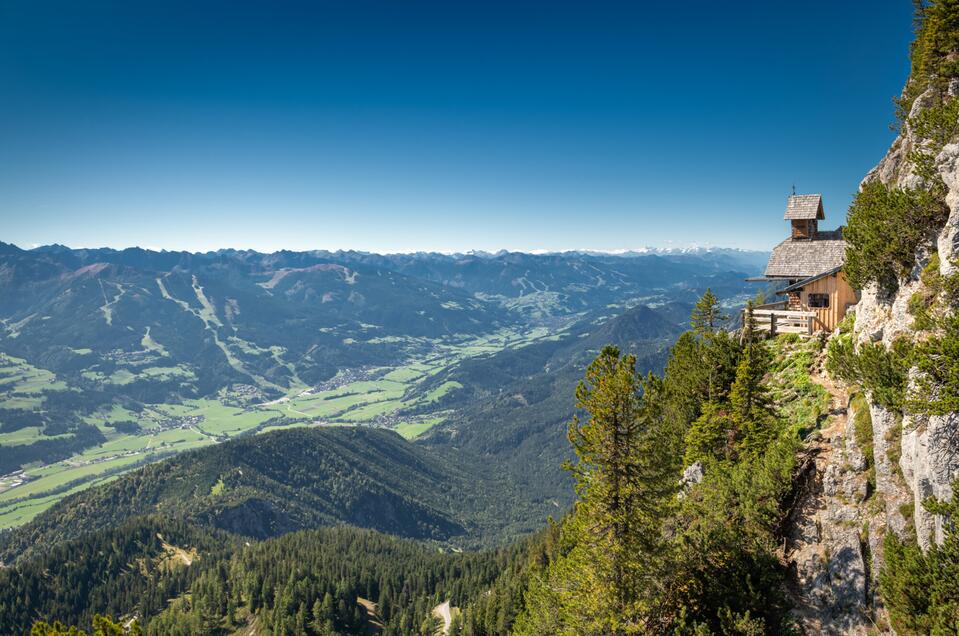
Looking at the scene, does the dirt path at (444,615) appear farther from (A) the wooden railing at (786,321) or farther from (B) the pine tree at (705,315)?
(A) the wooden railing at (786,321)

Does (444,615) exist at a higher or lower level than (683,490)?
lower

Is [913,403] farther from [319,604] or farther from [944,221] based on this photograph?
[319,604]

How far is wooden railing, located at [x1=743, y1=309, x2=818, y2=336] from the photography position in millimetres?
42500

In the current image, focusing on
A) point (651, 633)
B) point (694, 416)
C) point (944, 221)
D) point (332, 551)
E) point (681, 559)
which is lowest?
point (332, 551)

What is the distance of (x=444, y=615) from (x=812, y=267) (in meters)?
135

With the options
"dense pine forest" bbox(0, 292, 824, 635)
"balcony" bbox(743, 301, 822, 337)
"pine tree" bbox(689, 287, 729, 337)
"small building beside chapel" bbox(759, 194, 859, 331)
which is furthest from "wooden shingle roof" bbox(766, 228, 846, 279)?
"dense pine forest" bbox(0, 292, 824, 635)

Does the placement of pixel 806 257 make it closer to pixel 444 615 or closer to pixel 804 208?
pixel 804 208

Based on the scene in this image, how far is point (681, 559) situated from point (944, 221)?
20.0 metres

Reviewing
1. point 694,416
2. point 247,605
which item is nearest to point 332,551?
point 247,605

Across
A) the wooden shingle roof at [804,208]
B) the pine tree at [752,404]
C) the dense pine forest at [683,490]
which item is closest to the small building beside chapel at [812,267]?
the wooden shingle roof at [804,208]

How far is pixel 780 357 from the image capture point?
42.1 meters

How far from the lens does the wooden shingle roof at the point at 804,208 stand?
163 ft

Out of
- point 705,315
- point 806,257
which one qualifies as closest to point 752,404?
point 705,315

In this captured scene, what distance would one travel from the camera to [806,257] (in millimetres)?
47344
